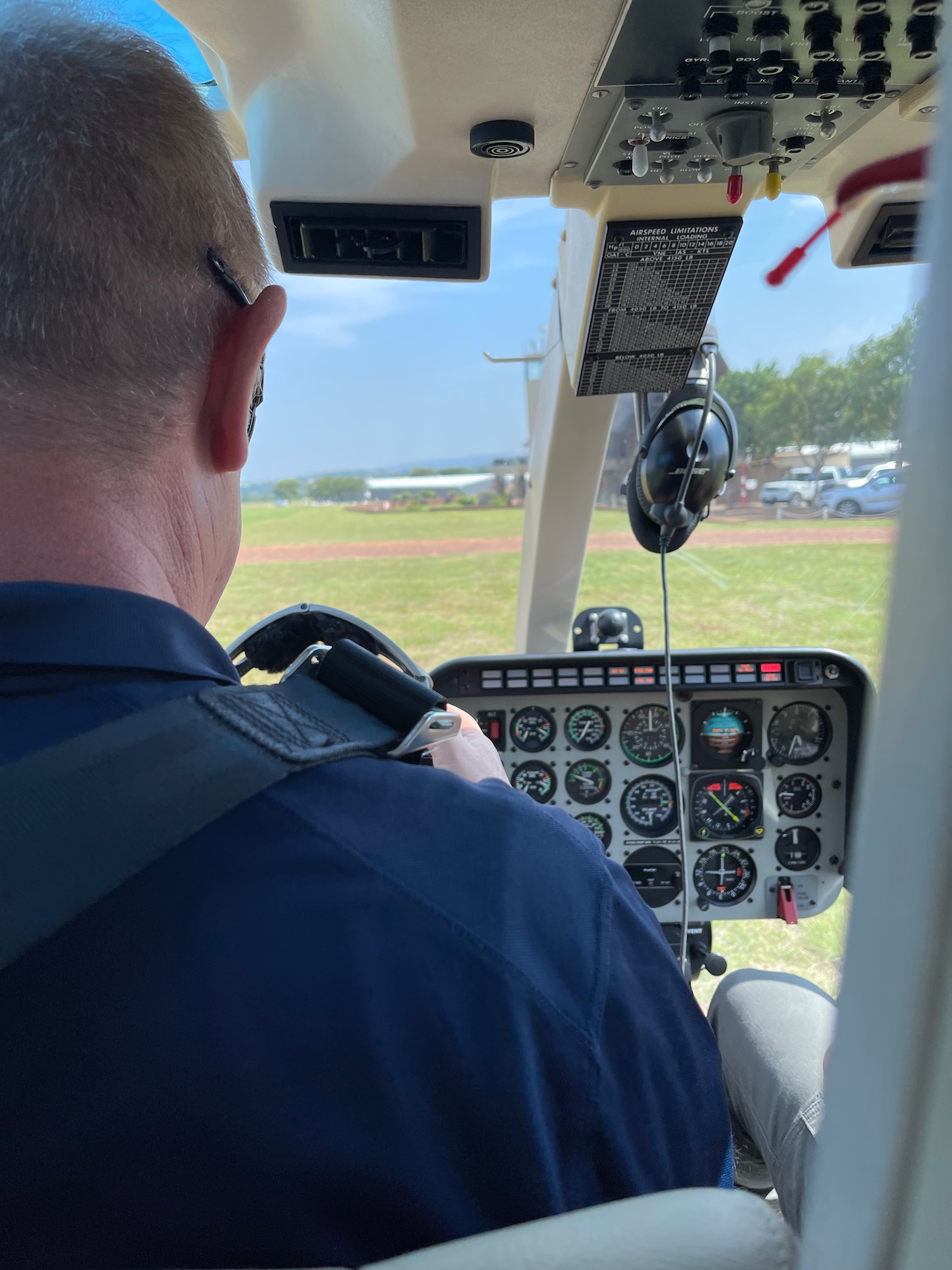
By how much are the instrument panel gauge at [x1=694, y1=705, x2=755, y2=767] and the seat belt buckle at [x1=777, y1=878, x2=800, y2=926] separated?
35 cm

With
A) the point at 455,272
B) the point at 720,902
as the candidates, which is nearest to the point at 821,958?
the point at 455,272

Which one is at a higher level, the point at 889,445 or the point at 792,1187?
the point at 889,445

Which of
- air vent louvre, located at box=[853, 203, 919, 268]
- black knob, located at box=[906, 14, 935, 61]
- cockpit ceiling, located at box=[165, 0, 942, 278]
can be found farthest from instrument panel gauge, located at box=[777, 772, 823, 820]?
black knob, located at box=[906, 14, 935, 61]

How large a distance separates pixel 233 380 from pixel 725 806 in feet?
6.56

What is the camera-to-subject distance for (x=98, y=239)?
675 millimetres

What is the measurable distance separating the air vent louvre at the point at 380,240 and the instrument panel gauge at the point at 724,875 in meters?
1.61

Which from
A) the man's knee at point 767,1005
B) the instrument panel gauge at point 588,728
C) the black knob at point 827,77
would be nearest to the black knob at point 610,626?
the instrument panel gauge at point 588,728

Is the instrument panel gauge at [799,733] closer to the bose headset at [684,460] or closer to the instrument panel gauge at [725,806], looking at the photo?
the instrument panel gauge at [725,806]

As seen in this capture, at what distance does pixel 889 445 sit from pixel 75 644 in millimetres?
497

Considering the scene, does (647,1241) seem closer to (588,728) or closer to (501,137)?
(501,137)

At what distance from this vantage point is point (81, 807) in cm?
54

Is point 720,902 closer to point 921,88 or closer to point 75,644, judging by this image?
point 921,88

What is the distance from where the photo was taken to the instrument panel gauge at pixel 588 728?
7.86 ft

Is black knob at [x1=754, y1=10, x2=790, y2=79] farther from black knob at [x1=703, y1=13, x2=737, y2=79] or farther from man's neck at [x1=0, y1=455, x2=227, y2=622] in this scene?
man's neck at [x1=0, y1=455, x2=227, y2=622]
